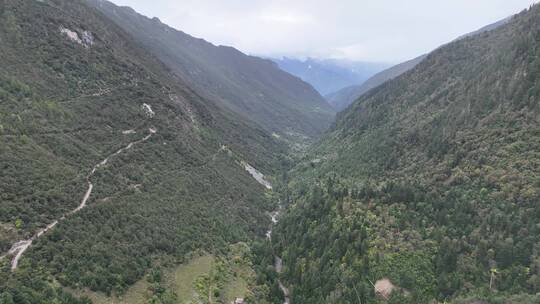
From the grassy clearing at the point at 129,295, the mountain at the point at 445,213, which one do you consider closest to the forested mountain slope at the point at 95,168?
the grassy clearing at the point at 129,295

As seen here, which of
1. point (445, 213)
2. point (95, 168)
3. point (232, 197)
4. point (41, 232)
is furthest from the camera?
point (232, 197)

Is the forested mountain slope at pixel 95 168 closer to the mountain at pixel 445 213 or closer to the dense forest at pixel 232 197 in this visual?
the dense forest at pixel 232 197

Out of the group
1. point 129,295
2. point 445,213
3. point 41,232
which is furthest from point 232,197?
point 41,232

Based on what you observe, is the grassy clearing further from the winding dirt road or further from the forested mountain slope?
the winding dirt road

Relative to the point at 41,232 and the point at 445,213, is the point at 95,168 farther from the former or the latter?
the point at 445,213

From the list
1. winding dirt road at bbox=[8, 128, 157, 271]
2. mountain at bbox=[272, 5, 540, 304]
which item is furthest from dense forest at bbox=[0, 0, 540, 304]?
winding dirt road at bbox=[8, 128, 157, 271]
